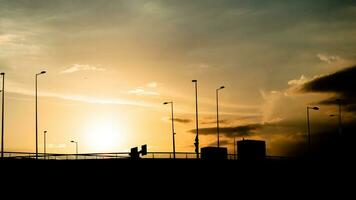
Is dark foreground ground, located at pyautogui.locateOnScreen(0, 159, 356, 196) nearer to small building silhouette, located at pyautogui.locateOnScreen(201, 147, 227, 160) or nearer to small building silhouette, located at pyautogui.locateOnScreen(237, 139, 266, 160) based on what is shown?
small building silhouette, located at pyautogui.locateOnScreen(237, 139, 266, 160)

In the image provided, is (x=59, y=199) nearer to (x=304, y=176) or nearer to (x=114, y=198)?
(x=114, y=198)

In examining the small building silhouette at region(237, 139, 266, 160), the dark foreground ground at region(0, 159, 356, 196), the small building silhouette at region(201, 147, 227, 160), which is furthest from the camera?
the small building silhouette at region(201, 147, 227, 160)

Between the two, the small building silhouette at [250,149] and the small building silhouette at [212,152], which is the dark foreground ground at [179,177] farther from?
the small building silhouette at [212,152]

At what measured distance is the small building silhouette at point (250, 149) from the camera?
76125 mm

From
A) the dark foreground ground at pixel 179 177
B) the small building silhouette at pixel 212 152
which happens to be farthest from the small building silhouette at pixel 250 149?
the dark foreground ground at pixel 179 177

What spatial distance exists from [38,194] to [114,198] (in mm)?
8367

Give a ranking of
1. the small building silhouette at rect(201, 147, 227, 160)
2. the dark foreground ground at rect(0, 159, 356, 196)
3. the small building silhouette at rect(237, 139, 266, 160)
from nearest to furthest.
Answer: the dark foreground ground at rect(0, 159, 356, 196)
the small building silhouette at rect(237, 139, 266, 160)
the small building silhouette at rect(201, 147, 227, 160)

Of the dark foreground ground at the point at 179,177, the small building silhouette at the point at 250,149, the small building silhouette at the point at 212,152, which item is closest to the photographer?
the dark foreground ground at the point at 179,177

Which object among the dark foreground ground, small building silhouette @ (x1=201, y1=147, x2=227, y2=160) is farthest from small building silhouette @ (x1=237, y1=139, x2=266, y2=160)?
the dark foreground ground

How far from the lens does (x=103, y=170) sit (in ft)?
183

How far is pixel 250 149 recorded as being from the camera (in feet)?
250

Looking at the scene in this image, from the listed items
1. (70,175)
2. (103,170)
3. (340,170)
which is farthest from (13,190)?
(340,170)

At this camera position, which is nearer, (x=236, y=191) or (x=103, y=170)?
(x=103, y=170)

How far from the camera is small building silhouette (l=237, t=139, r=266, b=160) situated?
250 feet
